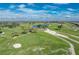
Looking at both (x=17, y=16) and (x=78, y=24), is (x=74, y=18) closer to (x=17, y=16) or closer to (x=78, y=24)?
(x=78, y=24)

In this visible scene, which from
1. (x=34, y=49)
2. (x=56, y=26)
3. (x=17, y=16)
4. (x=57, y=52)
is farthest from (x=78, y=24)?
(x=17, y=16)

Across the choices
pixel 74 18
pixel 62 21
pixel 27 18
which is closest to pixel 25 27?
pixel 27 18

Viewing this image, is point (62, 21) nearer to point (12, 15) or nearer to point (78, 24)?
point (78, 24)

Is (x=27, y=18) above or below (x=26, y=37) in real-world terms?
above

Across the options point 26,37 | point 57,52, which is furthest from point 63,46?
point 26,37

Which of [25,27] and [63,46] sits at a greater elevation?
[25,27]

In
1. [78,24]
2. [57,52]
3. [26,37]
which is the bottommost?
[57,52]

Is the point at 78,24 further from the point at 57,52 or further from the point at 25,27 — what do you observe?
the point at 25,27
